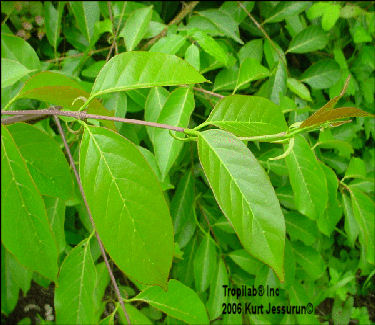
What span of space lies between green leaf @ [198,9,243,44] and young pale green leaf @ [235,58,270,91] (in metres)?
0.14

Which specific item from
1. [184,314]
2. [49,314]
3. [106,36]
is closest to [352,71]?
[106,36]

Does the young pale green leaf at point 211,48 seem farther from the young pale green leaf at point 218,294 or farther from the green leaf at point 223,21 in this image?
the young pale green leaf at point 218,294

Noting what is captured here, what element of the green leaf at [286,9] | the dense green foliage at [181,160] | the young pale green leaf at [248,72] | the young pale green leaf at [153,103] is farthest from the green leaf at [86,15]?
the green leaf at [286,9]

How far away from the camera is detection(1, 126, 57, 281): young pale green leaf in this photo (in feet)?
0.99

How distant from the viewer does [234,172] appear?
352 mm

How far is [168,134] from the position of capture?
61 cm

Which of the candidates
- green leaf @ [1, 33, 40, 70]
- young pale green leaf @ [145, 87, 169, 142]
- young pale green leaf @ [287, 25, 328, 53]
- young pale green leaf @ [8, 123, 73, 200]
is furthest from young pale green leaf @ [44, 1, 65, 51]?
young pale green leaf @ [287, 25, 328, 53]

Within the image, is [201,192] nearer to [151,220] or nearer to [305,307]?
[305,307]

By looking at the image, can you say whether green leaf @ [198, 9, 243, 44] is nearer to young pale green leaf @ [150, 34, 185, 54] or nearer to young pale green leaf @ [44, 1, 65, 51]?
young pale green leaf @ [150, 34, 185, 54]

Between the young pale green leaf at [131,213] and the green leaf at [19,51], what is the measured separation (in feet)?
1.20

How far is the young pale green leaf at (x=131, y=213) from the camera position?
0.33m

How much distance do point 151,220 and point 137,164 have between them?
0.06 m

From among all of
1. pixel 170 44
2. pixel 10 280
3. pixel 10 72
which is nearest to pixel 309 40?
pixel 170 44

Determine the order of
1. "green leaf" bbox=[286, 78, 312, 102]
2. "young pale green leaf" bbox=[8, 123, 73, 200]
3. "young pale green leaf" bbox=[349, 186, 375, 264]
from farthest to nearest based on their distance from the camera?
1. "green leaf" bbox=[286, 78, 312, 102]
2. "young pale green leaf" bbox=[349, 186, 375, 264]
3. "young pale green leaf" bbox=[8, 123, 73, 200]
